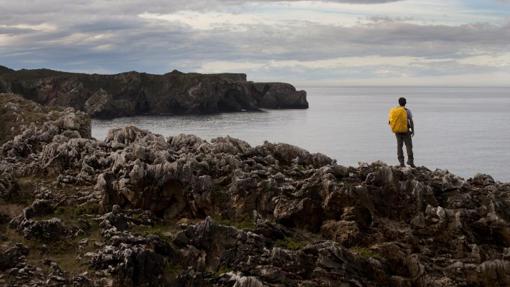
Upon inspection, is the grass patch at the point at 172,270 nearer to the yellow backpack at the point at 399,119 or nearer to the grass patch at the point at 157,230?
the grass patch at the point at 157,230

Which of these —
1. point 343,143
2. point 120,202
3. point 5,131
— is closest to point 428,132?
point 343,143

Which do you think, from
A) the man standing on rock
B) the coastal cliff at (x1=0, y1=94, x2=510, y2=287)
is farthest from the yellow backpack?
the coastal cliff at (x1=0, y1=94, x2=510, y2=287)

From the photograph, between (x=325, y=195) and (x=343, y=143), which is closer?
(x=325, y=195)

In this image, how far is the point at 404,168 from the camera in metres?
29.0

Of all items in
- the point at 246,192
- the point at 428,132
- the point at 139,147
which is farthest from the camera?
the point at 428,132

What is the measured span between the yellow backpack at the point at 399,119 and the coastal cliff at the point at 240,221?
3186 mm

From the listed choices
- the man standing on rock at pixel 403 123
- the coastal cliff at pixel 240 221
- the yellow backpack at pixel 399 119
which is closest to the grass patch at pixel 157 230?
the coastal cliff at pixel 240 221

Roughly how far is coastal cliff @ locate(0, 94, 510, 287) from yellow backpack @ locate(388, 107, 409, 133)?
3.19m

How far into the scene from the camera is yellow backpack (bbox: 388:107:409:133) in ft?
105

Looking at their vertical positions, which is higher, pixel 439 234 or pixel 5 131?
pixel 5 131

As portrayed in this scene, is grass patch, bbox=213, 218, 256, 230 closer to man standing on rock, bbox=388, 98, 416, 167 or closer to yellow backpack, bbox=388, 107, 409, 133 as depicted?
man standing on rock, bbox=388, 98, 416, 167

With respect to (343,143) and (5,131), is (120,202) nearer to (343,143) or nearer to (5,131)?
(5,131)

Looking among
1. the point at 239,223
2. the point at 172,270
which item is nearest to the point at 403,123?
the point at 239,223

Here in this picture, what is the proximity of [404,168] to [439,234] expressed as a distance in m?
4.27
